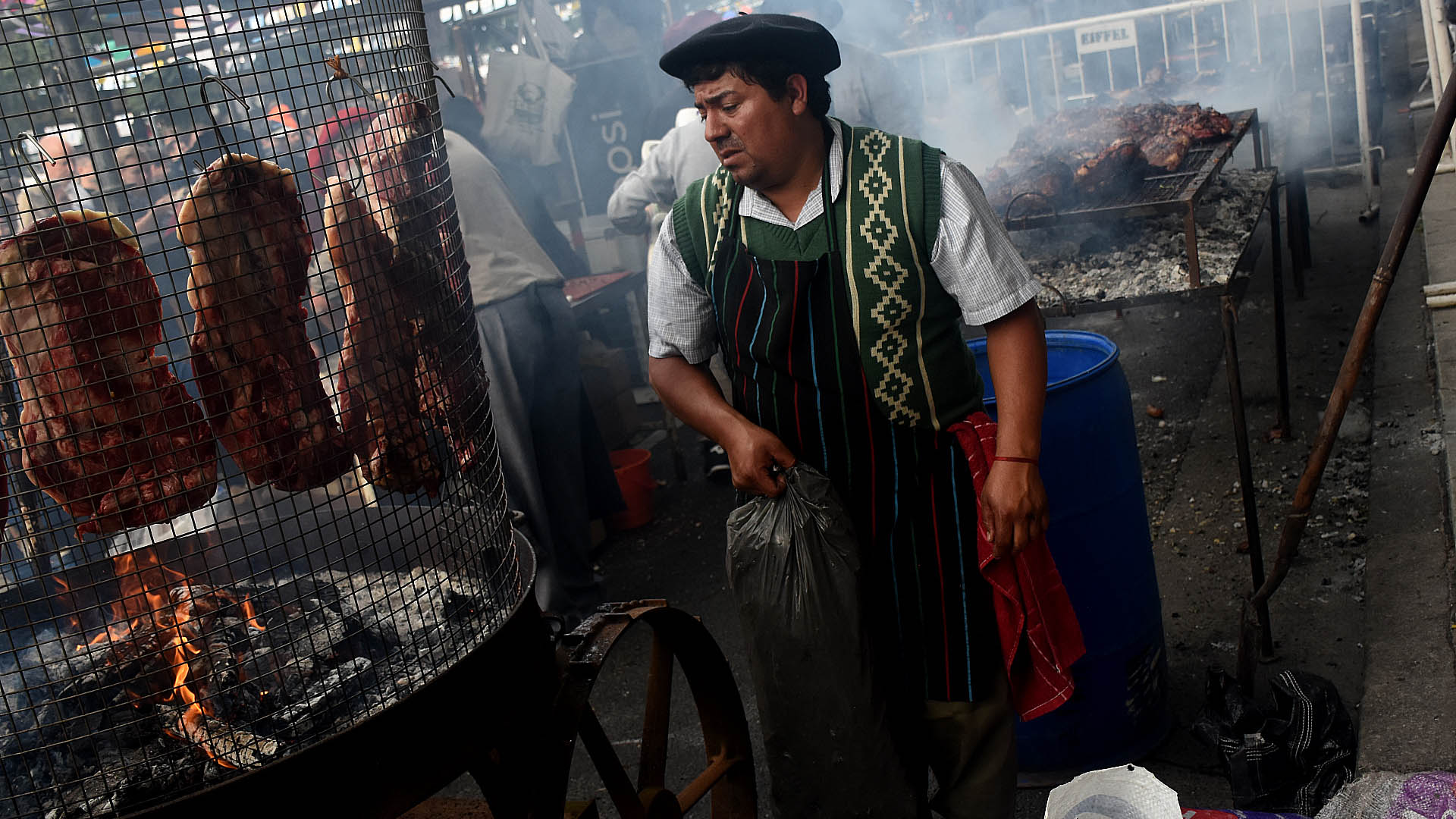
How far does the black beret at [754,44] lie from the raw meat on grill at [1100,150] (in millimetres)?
2552

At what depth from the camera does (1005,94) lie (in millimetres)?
11117

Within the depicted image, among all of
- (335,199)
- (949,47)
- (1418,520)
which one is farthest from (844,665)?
(949,47)

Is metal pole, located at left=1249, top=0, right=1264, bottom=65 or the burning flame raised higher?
metal pole, located at left=1249, top=0, right=1264, bottom=65

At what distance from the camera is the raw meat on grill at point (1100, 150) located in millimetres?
5020

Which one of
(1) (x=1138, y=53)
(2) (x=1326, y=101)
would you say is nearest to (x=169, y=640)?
(2) (x=1326, y=101)

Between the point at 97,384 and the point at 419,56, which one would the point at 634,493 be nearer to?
the point at 419,56

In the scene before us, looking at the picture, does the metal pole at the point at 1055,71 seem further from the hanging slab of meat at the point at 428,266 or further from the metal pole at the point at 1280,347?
the hanging slab of meat at the point at 428,266

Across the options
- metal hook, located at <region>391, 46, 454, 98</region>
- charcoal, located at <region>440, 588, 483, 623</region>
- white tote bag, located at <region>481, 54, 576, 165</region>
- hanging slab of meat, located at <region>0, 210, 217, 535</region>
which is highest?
white tote bag, located at <region>481, 54, 576, 165</region>

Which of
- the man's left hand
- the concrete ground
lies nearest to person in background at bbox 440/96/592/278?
the concrete ground

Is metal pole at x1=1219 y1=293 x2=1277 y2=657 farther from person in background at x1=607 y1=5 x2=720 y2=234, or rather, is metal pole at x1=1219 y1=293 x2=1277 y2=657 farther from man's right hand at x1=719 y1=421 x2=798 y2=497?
person in background at x1=607 y1=5 x2=720 y2=234

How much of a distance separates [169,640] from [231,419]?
52cm

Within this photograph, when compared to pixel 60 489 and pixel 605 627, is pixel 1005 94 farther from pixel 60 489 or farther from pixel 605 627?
pixel 60 489

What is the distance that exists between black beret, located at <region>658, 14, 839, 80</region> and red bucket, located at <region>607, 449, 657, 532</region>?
388cm

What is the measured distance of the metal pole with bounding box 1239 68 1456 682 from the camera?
2.51 m
